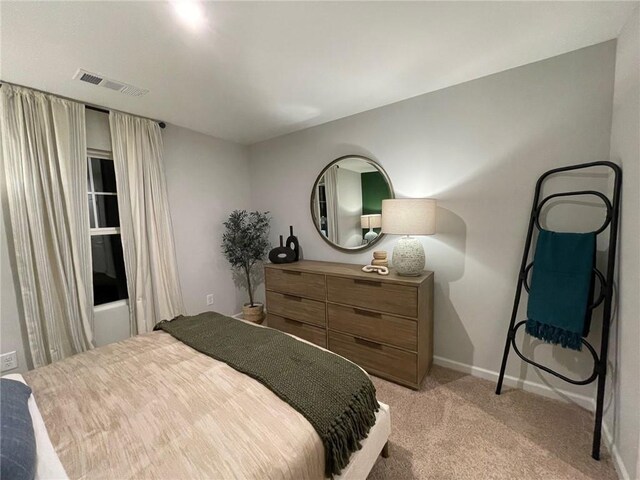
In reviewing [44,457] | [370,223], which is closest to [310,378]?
[44,457]

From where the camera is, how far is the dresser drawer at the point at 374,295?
74.4 inches

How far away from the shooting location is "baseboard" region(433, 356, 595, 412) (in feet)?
5.62

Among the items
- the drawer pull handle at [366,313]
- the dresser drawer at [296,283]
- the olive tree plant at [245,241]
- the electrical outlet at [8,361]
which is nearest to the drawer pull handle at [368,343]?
the drawer pull handle at [366,313]

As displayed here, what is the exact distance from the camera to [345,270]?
2.38 m

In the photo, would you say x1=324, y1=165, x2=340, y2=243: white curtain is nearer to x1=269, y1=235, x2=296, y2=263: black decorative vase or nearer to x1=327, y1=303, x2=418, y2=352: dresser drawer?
x1=269, y1=235, x2=296, y2=263: black decorative vase

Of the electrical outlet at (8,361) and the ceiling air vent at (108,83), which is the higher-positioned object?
the ceiling air vent at (108,83)

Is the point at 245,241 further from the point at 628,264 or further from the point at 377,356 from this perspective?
the point at 628,264

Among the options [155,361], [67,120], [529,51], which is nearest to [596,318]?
[529,51]

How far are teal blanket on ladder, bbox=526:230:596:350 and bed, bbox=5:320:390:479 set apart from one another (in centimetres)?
118

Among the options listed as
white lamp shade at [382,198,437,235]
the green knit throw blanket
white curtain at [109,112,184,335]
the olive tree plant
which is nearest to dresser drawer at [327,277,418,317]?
white lamp shade at [382,198,437,235]

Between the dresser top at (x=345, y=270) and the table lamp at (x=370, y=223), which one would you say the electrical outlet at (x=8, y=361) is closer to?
the dresser top at (x=345, y=270)

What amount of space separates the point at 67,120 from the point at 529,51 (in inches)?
128

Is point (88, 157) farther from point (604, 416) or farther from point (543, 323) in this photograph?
point (604, 416)

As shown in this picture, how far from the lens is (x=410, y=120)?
2234 millimetres
